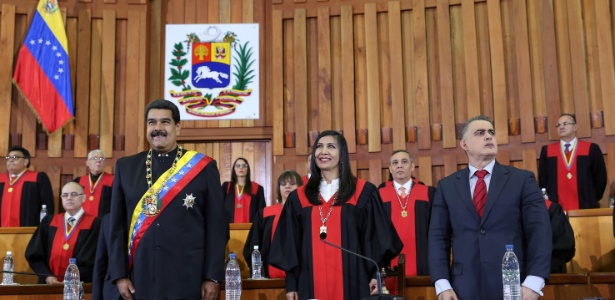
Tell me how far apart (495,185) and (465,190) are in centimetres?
15

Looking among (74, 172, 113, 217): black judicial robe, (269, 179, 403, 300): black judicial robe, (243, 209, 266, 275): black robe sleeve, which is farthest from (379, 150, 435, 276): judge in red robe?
(74, 172, 113, 217): black judicial robe

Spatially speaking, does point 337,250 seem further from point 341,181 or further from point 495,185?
point 495,185

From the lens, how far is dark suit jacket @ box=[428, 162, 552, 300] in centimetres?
350

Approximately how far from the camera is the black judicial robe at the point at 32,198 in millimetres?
8516

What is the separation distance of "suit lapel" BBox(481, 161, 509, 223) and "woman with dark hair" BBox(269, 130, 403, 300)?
60 centimetres

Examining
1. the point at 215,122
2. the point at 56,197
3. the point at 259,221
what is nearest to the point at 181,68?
the point at 215,122

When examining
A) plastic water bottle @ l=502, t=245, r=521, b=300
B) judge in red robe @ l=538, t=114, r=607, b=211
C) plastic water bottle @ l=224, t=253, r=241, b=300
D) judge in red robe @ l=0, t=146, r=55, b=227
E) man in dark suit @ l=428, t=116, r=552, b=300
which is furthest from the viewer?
judge in red robe @ l=0, t=146, r=55, b=227

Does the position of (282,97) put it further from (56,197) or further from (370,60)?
(56,197)

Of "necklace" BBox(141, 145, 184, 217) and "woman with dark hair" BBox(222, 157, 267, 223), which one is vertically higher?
"woman with dark hair" BBox(222, 157, 267, 223)

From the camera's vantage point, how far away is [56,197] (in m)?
9.66

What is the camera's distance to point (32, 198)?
8.53 m

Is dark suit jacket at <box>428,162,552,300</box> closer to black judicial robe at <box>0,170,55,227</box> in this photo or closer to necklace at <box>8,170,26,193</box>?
black judicial robe at <box>0,170,55,227</box>

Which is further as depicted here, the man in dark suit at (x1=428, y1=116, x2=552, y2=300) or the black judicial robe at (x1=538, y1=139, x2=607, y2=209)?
the black judicial robe at (x1=538, y1=139, x2=607, y2=209)

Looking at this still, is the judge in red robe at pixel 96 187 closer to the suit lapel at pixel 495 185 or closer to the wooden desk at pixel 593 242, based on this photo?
the wooden desk at pixel 593 242
